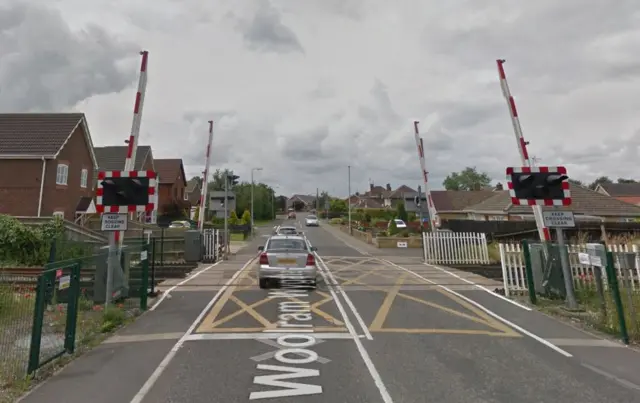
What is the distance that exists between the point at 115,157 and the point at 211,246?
27559 millimetres

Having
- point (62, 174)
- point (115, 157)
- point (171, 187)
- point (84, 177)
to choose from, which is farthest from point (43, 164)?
point (171, 187)

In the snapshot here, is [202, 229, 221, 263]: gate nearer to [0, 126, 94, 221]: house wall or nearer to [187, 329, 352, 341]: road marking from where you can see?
[0, 126, 94, 221]: house wall

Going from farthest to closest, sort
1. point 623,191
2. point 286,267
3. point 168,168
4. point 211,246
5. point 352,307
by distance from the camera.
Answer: point 623,191 → point 168,168 → point 211,246 → point 286,267 → point 352,307

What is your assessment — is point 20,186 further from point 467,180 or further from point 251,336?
point 467,180

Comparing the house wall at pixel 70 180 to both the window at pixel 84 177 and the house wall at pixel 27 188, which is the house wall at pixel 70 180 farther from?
the window at pixel 84 177

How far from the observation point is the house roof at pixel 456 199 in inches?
2185

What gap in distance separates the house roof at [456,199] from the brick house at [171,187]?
117 feet

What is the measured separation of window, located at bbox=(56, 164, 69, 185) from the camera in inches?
988

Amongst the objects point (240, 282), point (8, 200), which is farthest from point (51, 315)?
point (8, 200)

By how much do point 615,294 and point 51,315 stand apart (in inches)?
400

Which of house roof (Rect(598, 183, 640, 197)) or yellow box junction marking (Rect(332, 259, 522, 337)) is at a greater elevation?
house roof (Rect(598, 183, 640, 197))

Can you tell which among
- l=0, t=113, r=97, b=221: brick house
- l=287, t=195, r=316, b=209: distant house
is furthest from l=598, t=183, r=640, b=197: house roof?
l=287, t=195, r=316, b=209: distant house

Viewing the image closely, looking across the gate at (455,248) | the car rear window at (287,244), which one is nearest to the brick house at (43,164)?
the car rear window at (287,244)

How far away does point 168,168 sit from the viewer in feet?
170
